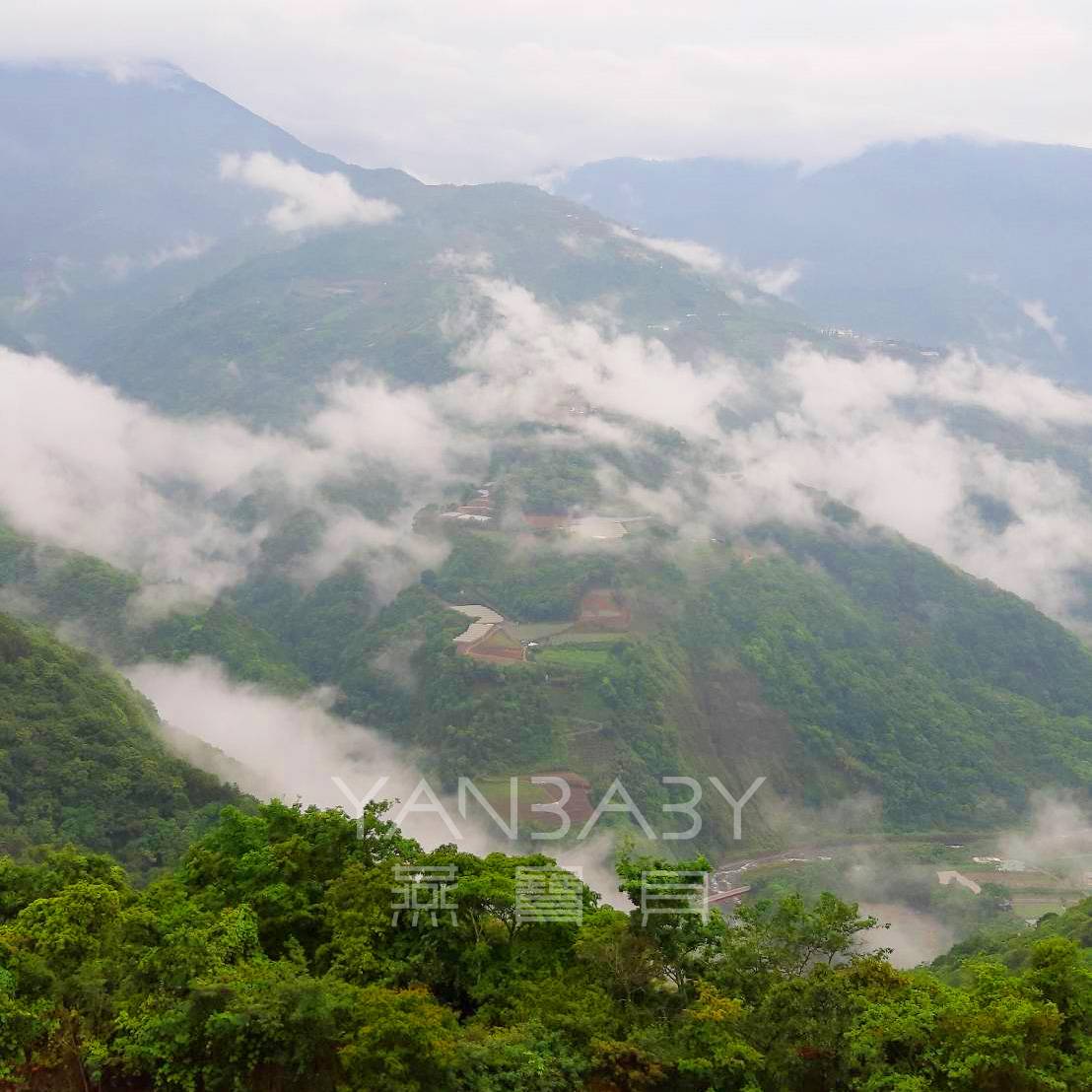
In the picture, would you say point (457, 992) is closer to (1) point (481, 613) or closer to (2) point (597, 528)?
(1) point (481, 613)

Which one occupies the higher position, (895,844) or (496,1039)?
(895,844)

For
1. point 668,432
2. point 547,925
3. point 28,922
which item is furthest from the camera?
point 668,432

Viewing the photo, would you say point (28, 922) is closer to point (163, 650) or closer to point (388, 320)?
point (163, 650)

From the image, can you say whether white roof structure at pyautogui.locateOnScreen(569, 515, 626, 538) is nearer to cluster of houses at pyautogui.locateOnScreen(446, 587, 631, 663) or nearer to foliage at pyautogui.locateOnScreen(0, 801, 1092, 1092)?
cluster of houses at pyautogui.locateOnScreen(446, 587, 631, 663)

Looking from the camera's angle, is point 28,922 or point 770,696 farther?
point 770,696

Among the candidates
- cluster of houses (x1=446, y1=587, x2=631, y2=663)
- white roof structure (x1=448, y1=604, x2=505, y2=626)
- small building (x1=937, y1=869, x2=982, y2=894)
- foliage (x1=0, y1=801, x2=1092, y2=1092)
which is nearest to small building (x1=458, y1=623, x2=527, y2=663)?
cluster of houses (x1=446, y1=587, x2=631, y2=663)

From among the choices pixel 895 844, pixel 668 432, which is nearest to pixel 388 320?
pixel 668 432

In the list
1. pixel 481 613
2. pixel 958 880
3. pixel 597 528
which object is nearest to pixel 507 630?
pixel 481 613

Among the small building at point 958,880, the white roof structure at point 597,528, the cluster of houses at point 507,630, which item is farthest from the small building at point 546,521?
the small building at point 958,880
